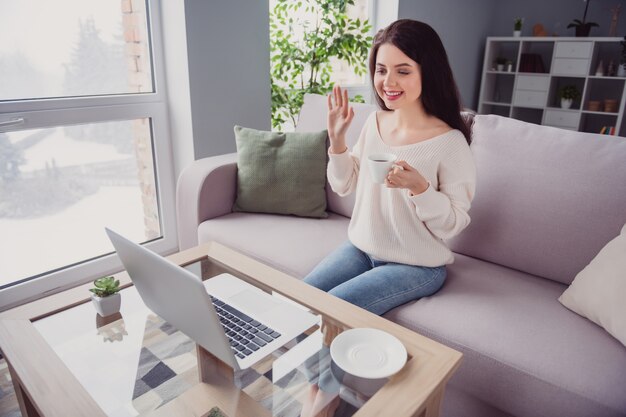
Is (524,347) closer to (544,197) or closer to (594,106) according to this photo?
(544,197)

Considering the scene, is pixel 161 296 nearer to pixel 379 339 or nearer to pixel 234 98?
pixel 379 339

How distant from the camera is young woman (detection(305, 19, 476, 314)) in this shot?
→ 1.20 meters

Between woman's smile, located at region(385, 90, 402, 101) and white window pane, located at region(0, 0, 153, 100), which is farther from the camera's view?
white window pane, located at region(0, 0, 153, 100)

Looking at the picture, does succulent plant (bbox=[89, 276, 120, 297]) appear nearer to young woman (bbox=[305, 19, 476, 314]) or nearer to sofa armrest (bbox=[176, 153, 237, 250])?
young woman (bbox=[305, 19, 476, 314])

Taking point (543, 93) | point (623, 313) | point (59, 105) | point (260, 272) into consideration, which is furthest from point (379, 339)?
point (543, 93)

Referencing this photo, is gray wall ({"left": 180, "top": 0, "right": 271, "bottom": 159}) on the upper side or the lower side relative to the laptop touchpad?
upper

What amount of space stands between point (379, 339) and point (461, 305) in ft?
1.38

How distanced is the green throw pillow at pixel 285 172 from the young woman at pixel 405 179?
401 millimetres

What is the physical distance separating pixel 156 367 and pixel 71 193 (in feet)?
4.81

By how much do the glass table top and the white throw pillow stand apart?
2.03 ft

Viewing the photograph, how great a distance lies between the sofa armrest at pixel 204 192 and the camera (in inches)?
71.2

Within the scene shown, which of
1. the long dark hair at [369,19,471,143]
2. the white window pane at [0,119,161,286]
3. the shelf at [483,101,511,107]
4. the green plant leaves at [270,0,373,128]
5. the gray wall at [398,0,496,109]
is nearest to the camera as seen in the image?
the long dark hair at [369,19,471,143]

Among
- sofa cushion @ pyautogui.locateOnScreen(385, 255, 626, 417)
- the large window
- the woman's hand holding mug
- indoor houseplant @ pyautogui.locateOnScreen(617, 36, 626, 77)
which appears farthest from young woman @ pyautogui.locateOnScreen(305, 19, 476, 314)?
indoor houseplant @ pyautogui.locateOnScreen(617, 36, 626, 77)

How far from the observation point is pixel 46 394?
0.81m
